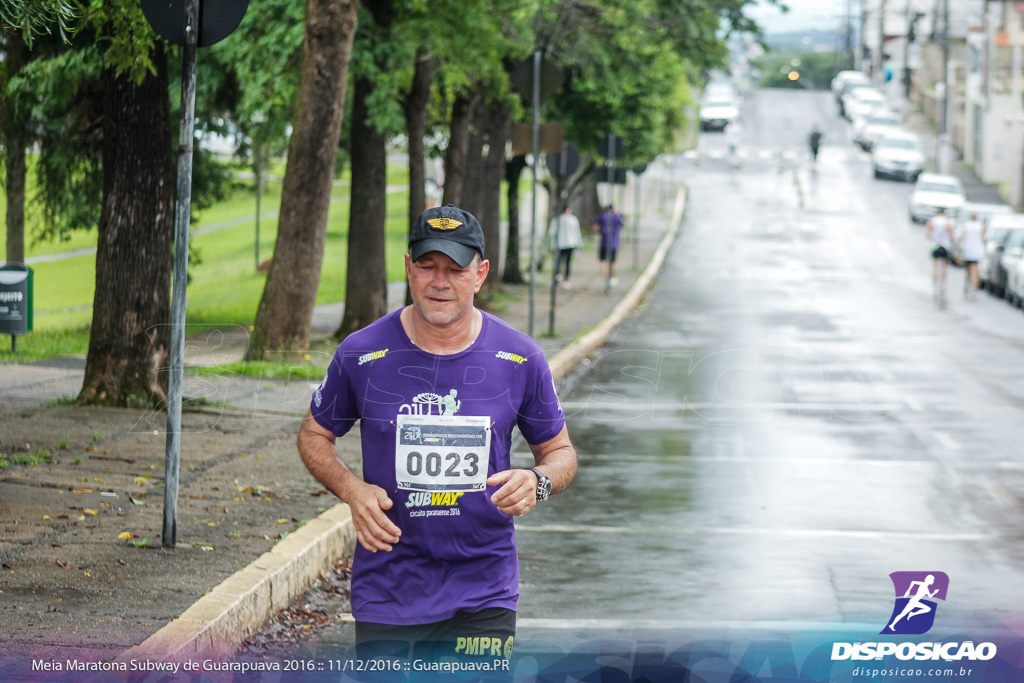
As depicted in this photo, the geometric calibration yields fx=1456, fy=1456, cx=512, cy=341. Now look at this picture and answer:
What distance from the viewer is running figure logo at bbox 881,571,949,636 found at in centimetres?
715

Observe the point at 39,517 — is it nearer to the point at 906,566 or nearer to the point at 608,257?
the point at 906,566

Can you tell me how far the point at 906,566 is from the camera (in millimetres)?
8758

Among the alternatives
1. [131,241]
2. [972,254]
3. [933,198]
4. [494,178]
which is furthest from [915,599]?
[933,198]

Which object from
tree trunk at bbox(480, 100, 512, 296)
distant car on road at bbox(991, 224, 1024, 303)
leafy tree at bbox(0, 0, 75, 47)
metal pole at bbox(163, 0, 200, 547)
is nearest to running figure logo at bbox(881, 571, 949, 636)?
metal pole at bbox(163, 0, 200, 547)

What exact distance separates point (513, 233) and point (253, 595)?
1031 inches

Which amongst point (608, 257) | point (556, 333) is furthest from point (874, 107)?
point (556, 333)

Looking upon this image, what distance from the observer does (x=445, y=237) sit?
4379 millimetres

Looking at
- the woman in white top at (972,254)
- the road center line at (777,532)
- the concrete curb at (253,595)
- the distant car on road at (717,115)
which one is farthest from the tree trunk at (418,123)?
the distant car on road at (717,115)

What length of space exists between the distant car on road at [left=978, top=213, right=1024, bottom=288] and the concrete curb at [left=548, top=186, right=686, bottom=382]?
7.80 m

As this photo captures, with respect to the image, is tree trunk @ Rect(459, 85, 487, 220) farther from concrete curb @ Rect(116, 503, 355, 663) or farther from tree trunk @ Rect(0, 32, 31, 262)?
concrete curb @ Rect(116, 503, 355, 663)

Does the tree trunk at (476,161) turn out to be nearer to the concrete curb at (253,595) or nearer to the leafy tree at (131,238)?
the leafy tree at (131,238)

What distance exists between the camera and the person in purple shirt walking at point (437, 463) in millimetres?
4352

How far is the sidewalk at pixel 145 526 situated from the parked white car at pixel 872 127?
63994 mm

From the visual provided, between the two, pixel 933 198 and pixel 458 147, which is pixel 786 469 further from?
pixel 933 198
